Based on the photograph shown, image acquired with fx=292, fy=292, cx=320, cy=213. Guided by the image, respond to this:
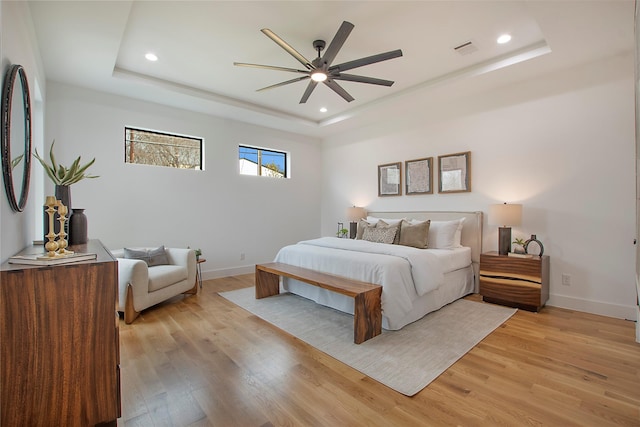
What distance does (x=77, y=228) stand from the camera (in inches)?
96.6

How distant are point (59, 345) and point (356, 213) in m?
4.56

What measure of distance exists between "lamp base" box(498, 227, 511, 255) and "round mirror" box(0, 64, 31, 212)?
454 centimetres

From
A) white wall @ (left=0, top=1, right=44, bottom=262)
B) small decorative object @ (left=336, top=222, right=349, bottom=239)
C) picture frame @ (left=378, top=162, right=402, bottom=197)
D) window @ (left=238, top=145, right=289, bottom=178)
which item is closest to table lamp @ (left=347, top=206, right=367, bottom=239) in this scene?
small decorative object @ (left=336, top=222, right=349, bottom=239)

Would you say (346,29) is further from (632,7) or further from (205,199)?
(205,199)

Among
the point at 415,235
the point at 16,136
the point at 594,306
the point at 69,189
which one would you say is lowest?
the point at 594,306

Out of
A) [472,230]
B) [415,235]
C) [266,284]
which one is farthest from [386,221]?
[266,284]

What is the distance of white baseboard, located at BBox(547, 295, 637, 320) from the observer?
3033mm

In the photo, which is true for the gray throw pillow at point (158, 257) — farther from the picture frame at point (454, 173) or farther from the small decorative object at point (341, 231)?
the picture frame at point (454, 173)

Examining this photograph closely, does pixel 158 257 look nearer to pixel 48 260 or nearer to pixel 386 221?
pixel 48 260

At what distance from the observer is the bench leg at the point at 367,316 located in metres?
→ 2.54

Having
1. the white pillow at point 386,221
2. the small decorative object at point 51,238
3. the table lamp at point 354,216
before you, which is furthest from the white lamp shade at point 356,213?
the small decorative object at point 51,238

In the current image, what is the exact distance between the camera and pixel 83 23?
249 cm

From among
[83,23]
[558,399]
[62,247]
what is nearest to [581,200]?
[558,399]

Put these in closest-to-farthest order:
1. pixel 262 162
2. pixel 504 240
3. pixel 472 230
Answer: pixel 504 240, pixel 472 230, pixel 262 162
